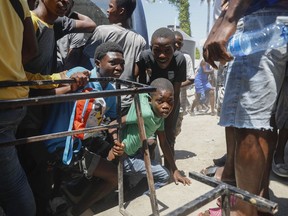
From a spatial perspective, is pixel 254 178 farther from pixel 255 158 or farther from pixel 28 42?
pixel 28 42

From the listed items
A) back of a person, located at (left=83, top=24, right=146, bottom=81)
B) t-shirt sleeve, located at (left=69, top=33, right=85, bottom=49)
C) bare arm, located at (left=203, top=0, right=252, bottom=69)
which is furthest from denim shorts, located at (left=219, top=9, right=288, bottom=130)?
t-shirt sleeve, located at (left=69, top=33, right=85, bottom=49)

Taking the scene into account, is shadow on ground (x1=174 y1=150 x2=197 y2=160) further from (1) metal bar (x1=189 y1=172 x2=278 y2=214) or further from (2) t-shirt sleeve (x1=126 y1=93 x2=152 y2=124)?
(1) metal bar (x1=189 y1=172 x2=278 y2=214)

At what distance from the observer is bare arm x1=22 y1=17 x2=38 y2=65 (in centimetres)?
162

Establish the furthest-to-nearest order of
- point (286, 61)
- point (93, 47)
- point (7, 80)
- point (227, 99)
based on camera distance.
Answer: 1. point (93, 47)
2. point (227, 99)
3. point (286, 61)
4. point (7, 80)

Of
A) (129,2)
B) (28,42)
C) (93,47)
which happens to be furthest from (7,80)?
(129,2)

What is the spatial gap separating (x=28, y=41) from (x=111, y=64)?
99 cm

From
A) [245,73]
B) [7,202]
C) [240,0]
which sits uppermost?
[240,0]

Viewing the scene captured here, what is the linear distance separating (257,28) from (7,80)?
137cm

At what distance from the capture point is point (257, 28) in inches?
62.9

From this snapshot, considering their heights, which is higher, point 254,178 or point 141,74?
point 141,74

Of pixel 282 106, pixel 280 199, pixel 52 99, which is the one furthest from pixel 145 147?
pixel 280 199

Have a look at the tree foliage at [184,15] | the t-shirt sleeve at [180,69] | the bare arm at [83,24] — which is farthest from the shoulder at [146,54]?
the tree foliage at [184,15]

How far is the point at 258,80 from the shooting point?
156 cm

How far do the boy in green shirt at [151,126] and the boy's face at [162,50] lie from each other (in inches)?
17.2
